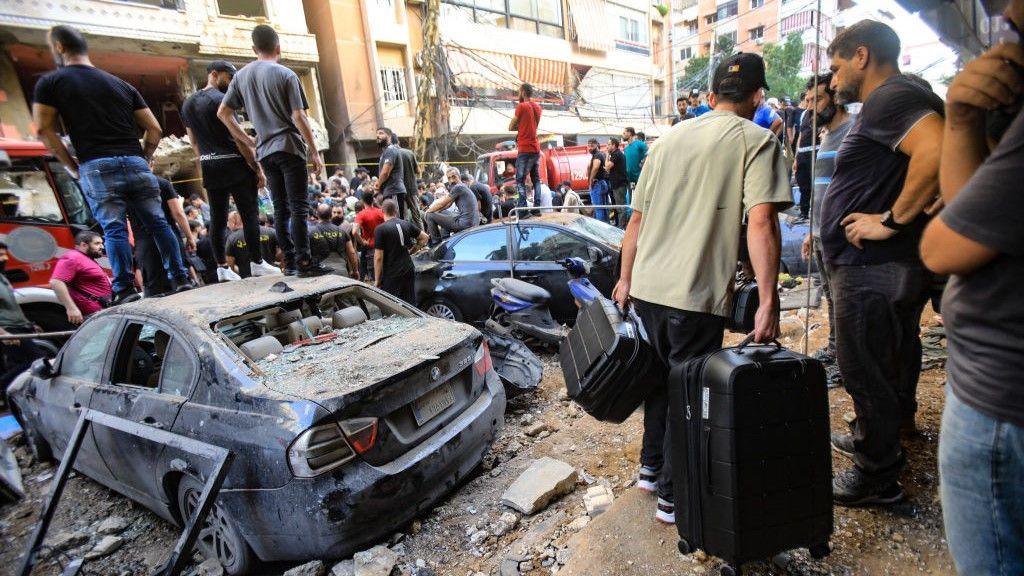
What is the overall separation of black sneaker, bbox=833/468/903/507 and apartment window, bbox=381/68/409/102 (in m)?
19.6

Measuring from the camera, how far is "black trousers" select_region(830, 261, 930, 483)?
210 cm

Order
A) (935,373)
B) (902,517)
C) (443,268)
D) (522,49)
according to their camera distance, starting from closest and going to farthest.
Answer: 1. (902,517)
2. (935,373)
3. (443,268)
4. (522,49)

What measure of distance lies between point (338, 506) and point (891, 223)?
2.86m

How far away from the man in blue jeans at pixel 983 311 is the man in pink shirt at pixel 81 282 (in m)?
7.54

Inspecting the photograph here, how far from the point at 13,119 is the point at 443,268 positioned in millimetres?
12249

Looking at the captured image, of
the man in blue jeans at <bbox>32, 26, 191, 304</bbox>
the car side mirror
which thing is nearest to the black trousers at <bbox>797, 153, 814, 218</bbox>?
the man in blue jeans at <bbox>32, 26, 191, 304</bbox>

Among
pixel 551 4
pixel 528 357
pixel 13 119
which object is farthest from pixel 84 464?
pixel 551 4

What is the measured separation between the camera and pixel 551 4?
79.5 ft

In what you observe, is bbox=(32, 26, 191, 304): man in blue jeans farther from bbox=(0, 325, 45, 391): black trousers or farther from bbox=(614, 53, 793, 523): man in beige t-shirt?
bbox=(614, 53, 793, 523): man in beige t-shirt

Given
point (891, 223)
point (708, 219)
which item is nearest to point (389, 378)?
point (708, 219)

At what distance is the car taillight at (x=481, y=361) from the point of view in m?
3.51

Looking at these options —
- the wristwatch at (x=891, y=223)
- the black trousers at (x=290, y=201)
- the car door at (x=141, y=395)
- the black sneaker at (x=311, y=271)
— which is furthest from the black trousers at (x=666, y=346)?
the black trousers at (x=290, y=201)

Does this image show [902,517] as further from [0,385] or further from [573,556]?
[0,385]

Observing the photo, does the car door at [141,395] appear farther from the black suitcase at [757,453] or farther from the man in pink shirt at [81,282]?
the man in pink shirt at [81,282]
